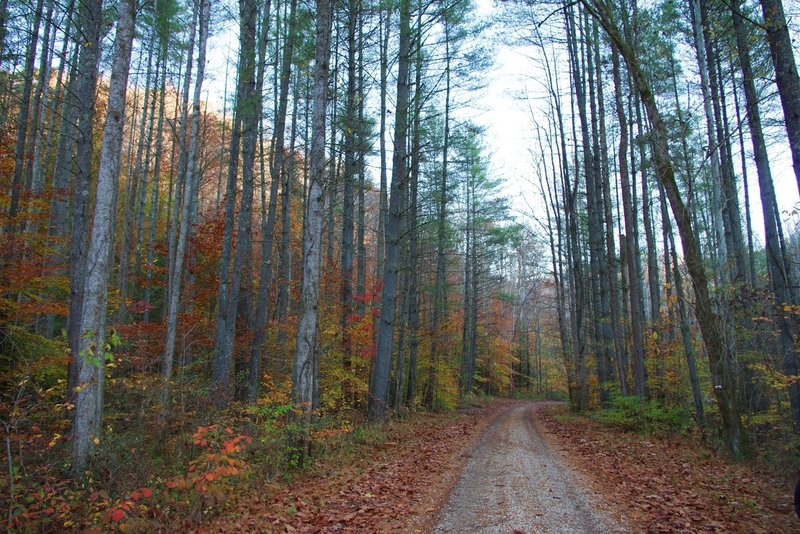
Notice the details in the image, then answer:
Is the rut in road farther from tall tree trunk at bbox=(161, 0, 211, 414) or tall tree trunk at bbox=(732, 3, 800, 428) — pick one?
Answer: tall tree trunk at bbox=(161, 0, 211, 414)

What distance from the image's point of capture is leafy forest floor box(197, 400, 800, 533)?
4652mm

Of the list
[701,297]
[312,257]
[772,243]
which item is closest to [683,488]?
[701,297]

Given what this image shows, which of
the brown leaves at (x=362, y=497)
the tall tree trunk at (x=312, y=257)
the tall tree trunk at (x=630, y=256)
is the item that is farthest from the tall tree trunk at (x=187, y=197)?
the tall tree trunk at (x=630, y=256)

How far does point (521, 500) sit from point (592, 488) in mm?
1267

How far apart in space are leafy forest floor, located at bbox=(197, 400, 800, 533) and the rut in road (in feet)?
0.70

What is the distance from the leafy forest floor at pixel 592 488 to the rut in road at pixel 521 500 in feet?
0.70

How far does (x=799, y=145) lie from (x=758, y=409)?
753 centimetres

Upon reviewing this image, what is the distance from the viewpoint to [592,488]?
6.02 meters

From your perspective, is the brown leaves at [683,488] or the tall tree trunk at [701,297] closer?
the brown leaves at [683,488]

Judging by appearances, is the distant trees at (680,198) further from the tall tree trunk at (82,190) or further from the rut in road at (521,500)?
the tall tree trunk at (82,190)

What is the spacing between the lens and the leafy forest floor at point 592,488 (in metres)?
4.65

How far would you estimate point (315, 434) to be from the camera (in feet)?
24.4

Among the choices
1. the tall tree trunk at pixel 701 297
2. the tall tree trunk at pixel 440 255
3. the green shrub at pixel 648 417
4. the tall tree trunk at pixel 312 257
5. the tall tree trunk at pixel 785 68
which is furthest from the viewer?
the tall tree trunk at pixel 440 255

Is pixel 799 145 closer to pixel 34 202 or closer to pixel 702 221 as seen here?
pixel 34 202
